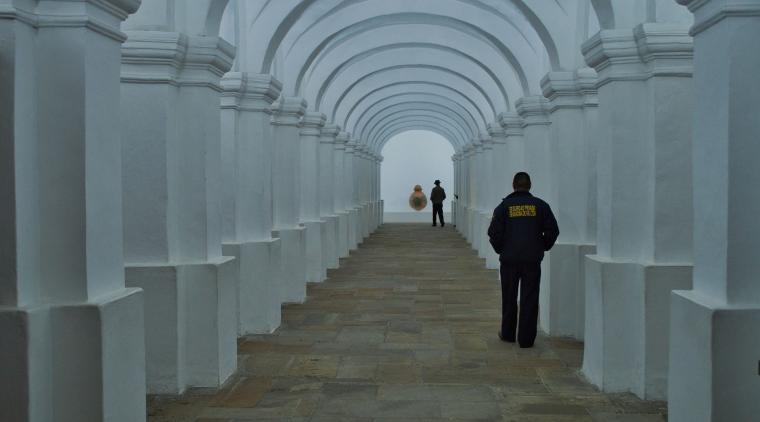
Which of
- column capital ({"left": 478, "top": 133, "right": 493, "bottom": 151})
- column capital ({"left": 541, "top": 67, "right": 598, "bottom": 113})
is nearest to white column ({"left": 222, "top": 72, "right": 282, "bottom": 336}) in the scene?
column capital ({"left": 541, "top": 67, "right": 598, "bottom": 113})

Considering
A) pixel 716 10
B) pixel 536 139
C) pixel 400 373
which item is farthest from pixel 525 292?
pixel 716 10

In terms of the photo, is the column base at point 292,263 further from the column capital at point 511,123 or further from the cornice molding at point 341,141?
the cornice molding at point 341,141

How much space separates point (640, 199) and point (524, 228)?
1898 millimetres

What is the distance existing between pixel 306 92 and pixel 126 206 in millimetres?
9604

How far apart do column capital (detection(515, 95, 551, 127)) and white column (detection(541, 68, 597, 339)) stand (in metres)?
1.51

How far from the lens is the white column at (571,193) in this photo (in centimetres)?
921

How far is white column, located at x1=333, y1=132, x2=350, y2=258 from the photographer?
66.7 feet

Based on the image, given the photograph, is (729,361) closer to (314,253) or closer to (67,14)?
(67,14)

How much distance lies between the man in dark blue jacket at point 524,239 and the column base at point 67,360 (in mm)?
4691

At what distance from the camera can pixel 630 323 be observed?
22.4 feet

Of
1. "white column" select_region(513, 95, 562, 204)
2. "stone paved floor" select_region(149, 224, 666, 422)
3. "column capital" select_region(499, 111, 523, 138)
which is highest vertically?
"column capital" select_region(499, 111, 523, 138)

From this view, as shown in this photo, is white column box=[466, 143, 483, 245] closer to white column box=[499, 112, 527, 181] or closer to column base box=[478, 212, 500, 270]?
column base box=[478, 212, 500, 270]

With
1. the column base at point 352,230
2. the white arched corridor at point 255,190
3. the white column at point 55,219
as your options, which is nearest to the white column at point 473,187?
the column base at point 352,230

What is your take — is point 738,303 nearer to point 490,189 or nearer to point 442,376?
point 442,376
